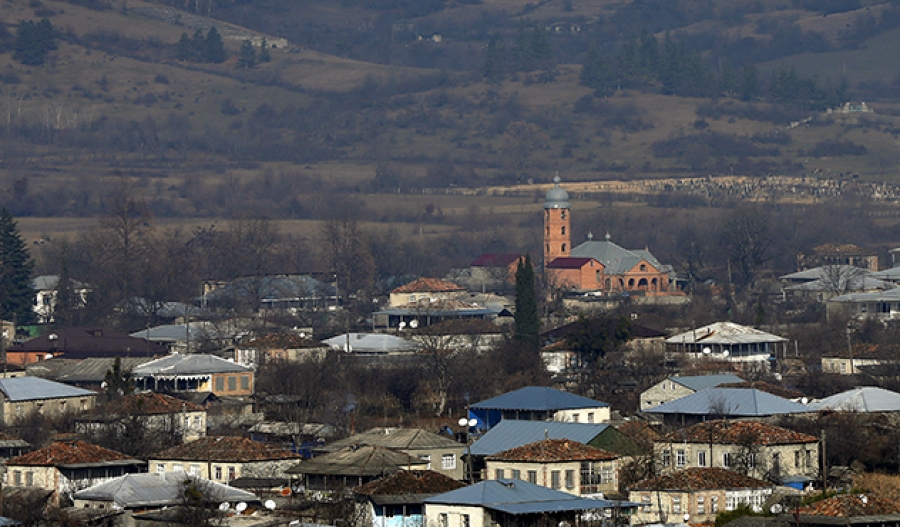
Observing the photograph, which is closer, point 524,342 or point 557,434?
point 557,434

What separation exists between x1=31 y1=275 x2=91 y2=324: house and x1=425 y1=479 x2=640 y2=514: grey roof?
65.1 m

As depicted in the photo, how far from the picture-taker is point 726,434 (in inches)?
2010

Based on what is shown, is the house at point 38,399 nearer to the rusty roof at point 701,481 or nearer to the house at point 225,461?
the house at point 225,461

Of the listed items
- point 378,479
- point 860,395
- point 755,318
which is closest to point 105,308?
point 755,318

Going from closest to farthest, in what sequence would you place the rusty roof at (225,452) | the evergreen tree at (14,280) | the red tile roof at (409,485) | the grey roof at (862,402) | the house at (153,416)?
the red tile roof at (409,485)
the rusty roof at (225,452)
the grey roof at (862,402)
the house at (153,416)
the evergreen tree at (14,280)

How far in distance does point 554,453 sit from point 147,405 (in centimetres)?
1740

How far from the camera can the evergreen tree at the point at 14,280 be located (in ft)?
355

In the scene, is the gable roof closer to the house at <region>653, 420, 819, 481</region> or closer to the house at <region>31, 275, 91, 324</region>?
the house at <region>31, 275, 91, 324</region>

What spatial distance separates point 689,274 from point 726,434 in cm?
7938

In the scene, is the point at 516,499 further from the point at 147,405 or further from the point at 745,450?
the point at 147,405

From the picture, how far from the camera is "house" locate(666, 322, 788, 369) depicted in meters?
80.3

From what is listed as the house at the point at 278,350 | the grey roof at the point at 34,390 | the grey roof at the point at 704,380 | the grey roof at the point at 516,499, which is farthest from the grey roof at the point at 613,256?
the grey roof at the point at 516,499

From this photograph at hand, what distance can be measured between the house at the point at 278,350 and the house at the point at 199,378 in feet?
14.5

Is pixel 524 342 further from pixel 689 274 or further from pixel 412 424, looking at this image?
pixel 689 274
